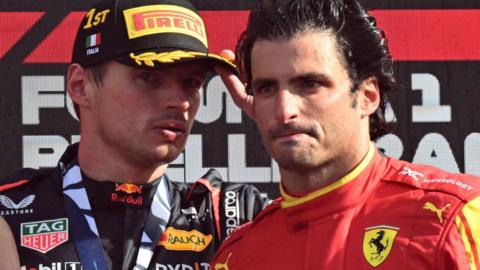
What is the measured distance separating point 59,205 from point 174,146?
375 mm

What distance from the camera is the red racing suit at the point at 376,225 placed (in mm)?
2334

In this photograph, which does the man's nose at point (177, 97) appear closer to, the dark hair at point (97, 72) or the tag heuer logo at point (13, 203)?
the dark hair at point (97, 72)

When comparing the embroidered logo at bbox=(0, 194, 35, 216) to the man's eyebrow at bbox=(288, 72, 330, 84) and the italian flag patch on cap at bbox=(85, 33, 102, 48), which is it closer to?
the italian flag patch on cap at bbox=(85, 33, 102, 48)

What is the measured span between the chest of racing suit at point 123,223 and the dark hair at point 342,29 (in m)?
0.49

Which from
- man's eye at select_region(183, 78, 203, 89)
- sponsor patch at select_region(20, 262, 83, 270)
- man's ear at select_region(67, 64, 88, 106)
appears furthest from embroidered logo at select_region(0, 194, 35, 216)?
man's eye at select_region(183, 78, 203, 89)

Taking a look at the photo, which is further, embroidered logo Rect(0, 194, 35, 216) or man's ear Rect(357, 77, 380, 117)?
embroidered logo Rect(0, 194, 35, 216)

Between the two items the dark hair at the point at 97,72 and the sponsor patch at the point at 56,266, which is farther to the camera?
the dark hair at the point at 97,72

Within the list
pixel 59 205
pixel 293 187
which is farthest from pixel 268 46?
pixel 59 205

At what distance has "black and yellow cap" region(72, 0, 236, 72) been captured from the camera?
2984 millimetres

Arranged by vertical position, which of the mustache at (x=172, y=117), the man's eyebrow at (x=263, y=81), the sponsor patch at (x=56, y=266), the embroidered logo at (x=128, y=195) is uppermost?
the man's eyebrow at (x=263, y=81)

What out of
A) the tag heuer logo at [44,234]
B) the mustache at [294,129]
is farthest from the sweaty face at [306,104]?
the tag heuer logo at [44,234]

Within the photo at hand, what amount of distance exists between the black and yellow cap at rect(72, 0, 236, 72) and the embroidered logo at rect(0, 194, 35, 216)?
43 cm

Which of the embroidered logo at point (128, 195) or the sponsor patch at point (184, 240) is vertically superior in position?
the embroidered logo at point (128, 195)

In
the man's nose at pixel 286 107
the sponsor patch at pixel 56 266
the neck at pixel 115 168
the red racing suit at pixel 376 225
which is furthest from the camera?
the neck at pixel 115 168
